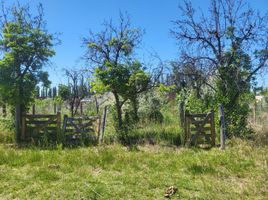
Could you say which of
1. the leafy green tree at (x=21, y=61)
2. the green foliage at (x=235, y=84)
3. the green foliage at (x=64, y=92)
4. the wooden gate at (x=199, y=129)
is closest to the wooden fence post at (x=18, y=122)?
the leafy green tree at (x=21, y=61)

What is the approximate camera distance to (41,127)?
332 inches

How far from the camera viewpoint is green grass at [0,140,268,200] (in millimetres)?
3957

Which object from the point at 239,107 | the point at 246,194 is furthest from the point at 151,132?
the point at 246,194

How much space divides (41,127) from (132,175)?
16.1ft

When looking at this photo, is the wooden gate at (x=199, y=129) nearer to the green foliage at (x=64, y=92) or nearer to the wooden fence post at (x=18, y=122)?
the wooden fence post at (x=18, y=122)

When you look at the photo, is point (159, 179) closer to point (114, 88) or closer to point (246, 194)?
point (246, 194)

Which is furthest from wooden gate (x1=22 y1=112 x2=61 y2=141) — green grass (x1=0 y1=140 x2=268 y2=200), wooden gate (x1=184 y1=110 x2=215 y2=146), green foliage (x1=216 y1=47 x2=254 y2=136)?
green foliage (x1=216 y1=47 x2=254 y2=136)

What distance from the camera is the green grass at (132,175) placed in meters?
3.96

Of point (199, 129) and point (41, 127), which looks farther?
point (41, 127)

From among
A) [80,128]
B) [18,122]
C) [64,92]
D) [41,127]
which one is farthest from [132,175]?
[64,92]

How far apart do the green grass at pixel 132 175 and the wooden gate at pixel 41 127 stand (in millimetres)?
2283

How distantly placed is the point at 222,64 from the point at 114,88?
4397 mm

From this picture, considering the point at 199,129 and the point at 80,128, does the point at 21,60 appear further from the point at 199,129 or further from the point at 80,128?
the point at 199,129

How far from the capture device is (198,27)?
9.57 meters
